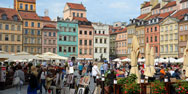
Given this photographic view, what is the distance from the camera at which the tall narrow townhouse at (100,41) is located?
237ft

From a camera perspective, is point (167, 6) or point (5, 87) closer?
point (5, 87)

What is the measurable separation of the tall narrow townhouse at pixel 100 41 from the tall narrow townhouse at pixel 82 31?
130 cm

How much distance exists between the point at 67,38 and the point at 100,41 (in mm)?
9839

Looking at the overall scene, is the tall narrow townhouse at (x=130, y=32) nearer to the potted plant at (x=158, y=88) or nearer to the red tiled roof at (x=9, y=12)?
the red tiled roof at (x=9, y=12)

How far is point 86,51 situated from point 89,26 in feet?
21.8

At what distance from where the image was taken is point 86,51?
232 feet

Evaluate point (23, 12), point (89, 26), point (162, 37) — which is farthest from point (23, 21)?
point (162, 37)

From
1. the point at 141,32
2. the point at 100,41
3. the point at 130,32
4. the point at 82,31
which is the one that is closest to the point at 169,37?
the point at 141,32

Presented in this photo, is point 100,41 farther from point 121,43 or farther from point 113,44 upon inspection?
point 113,44

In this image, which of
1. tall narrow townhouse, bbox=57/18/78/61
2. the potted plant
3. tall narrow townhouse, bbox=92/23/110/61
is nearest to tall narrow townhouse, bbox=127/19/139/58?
tall narrow townhouse, bbox=92/23/110/61

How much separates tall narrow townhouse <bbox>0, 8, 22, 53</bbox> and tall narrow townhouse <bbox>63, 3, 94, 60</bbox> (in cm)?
1560

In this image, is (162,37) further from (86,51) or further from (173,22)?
(86,51)

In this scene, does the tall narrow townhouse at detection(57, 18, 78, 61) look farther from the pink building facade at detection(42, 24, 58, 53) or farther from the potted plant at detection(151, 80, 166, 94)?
the potted plant at detection(151, 80, 166, 94)

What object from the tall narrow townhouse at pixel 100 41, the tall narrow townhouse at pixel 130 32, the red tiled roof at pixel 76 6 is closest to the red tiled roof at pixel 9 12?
the red tiled roof at pixel 76 6
